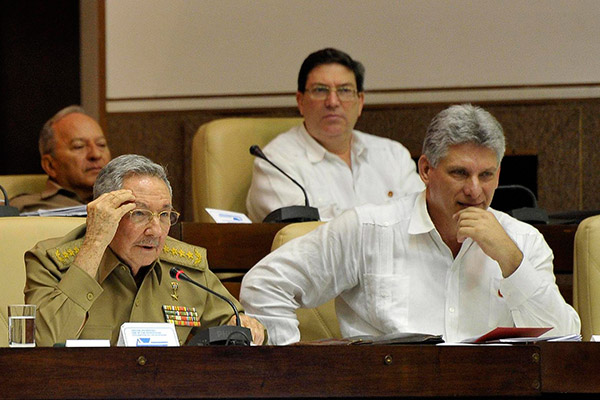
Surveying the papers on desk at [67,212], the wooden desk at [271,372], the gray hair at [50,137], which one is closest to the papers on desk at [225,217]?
the papers on desk at [67,212]

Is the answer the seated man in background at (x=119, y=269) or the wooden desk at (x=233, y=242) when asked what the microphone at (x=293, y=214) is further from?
the seated man in background at (x=119, y=269)

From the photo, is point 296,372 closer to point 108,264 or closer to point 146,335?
point 146,335

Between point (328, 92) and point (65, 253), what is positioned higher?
point (328, 92)

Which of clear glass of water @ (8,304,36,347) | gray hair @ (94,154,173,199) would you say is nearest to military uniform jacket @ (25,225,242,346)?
gray hair @ (94,154,173,199)

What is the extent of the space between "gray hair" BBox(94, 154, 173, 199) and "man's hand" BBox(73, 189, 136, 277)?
0.09 meters

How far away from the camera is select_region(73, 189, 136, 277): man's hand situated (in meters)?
2.09

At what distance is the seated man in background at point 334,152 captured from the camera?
369 cm

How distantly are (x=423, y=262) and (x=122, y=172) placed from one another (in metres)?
0.69

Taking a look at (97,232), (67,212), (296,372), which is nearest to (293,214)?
(67,212)

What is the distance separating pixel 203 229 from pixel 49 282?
35.6 inches

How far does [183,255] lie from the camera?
2281mm

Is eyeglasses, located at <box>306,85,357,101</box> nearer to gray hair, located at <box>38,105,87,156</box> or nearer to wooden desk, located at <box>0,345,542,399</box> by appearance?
gray hair, located at <box>38,105,87,156</box>

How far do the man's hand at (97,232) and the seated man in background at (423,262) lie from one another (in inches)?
16.1

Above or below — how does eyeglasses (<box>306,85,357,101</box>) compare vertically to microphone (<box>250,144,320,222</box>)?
above
